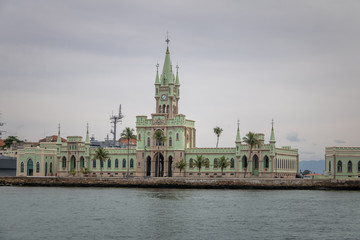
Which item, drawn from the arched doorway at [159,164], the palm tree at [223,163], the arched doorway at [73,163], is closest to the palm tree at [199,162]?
the palm tree at [223,163]

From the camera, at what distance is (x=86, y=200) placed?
84375 mm

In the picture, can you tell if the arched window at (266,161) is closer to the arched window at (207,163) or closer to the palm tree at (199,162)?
the arched window at (207,163)

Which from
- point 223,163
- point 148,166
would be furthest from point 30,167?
point 223,163

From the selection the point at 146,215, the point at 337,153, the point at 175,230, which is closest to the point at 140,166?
the point at 337,153

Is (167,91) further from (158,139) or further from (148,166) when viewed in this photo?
(148,166)

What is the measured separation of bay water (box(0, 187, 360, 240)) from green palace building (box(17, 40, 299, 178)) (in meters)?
31.3

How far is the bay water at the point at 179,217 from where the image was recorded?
173 feet

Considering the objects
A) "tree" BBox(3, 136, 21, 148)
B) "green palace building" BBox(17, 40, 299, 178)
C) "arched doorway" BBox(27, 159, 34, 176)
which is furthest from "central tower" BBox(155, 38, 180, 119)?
"tree" BBox(3, 136, 21, 148)

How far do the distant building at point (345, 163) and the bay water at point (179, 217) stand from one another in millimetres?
24478

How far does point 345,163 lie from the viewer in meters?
114

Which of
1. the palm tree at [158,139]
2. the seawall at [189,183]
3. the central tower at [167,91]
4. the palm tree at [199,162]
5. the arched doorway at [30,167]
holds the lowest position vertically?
the seawall at [189,183]

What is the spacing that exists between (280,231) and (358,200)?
32.6 m

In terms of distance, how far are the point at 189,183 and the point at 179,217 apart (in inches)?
2035

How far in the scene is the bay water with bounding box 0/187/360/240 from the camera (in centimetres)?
5269
